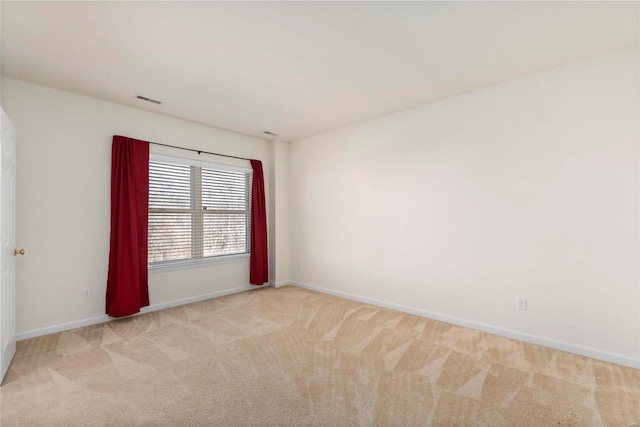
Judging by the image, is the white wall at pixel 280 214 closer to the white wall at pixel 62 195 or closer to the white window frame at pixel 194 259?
the white window frame at pixel 194 259

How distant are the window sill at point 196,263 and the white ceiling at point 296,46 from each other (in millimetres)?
2113

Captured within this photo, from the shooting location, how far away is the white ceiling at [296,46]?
6.84 feet

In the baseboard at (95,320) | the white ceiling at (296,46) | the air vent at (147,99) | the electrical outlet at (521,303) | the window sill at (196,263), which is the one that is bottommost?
the baseboard at (95,320)

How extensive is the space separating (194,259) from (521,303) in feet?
13.4

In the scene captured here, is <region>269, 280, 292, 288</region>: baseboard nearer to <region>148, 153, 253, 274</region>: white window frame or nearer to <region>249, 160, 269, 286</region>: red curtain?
<region>249, 160, 269, 286</region>: red curtain

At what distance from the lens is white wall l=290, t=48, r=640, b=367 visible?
2619 mm

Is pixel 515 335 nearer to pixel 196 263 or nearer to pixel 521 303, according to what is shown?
pixel 521 303

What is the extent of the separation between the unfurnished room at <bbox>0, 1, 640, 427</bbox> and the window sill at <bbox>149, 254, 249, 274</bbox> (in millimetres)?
32

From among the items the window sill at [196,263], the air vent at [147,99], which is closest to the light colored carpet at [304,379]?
the window sill at [196,263]

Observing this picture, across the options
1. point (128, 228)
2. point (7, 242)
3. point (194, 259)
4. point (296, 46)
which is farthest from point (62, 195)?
point (296, 46)

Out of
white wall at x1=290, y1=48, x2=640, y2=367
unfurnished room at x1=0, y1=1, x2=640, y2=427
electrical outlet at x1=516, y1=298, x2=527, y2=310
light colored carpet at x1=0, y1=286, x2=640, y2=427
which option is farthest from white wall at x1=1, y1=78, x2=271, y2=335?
electrical outlet at x1=516, y1=298, x2=527, y2=310

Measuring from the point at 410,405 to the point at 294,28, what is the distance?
2.72 m

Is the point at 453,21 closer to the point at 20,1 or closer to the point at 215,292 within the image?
the point at 20,1

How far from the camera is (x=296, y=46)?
250 cm
